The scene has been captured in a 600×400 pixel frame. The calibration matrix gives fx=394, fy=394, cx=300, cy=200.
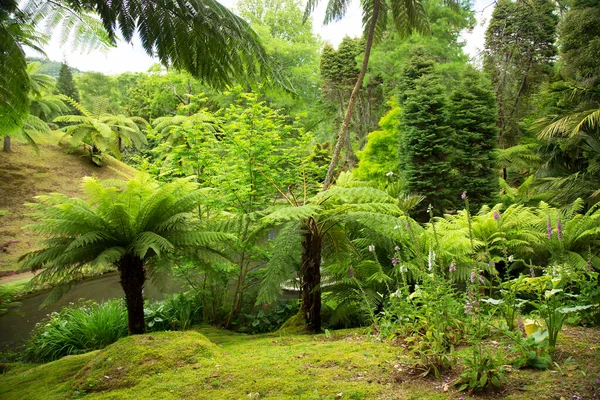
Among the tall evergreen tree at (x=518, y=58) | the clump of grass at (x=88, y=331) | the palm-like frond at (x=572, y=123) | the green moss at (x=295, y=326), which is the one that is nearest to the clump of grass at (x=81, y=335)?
the clump of grass at (x=88, y=331)

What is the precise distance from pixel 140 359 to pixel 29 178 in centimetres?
1402

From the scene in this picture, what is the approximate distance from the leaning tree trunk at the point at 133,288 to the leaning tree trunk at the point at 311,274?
1498 millimetres

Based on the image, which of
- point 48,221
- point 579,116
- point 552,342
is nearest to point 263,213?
point 48,221

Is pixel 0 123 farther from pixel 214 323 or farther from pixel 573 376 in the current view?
pixel 214 323

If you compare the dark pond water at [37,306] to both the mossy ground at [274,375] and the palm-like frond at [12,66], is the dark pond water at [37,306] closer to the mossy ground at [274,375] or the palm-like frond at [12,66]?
the mossy ground at [274,375]

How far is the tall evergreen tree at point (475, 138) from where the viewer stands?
937 centimetres

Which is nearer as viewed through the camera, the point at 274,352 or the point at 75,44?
the point at 75,44

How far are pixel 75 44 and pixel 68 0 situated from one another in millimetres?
289

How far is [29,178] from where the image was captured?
44.0 ft

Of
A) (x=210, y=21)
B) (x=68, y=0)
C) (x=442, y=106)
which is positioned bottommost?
(x=210, y=21)

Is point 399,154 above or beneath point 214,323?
above

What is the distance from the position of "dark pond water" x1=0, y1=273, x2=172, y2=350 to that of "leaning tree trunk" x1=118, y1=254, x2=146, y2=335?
2266 mm

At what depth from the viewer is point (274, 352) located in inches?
100

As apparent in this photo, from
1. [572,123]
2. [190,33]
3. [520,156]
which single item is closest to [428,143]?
[572,123]
